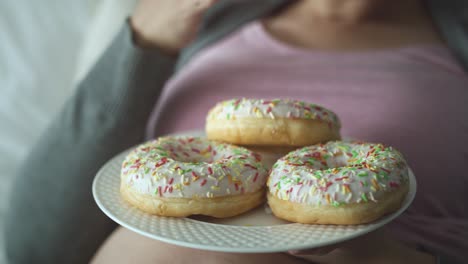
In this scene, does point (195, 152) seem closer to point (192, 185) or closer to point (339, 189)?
point (192, 185)

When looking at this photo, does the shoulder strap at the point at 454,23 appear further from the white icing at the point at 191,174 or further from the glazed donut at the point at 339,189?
the white icing at the point at 191,174

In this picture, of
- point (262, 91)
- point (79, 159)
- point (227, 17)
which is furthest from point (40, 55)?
point (262, 91)

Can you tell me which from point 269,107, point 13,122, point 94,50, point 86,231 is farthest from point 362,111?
point 13,122

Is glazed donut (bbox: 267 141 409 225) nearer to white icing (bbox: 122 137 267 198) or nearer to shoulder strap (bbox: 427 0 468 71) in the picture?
white icing (bbox: 122 137 267 198)

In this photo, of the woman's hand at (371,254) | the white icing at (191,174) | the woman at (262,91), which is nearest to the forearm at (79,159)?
the woman at (262,91)

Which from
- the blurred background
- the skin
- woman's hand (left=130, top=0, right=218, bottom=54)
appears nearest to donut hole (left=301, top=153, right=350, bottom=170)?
the skin

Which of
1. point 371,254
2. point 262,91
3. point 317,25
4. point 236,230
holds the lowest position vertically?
point 371,254
